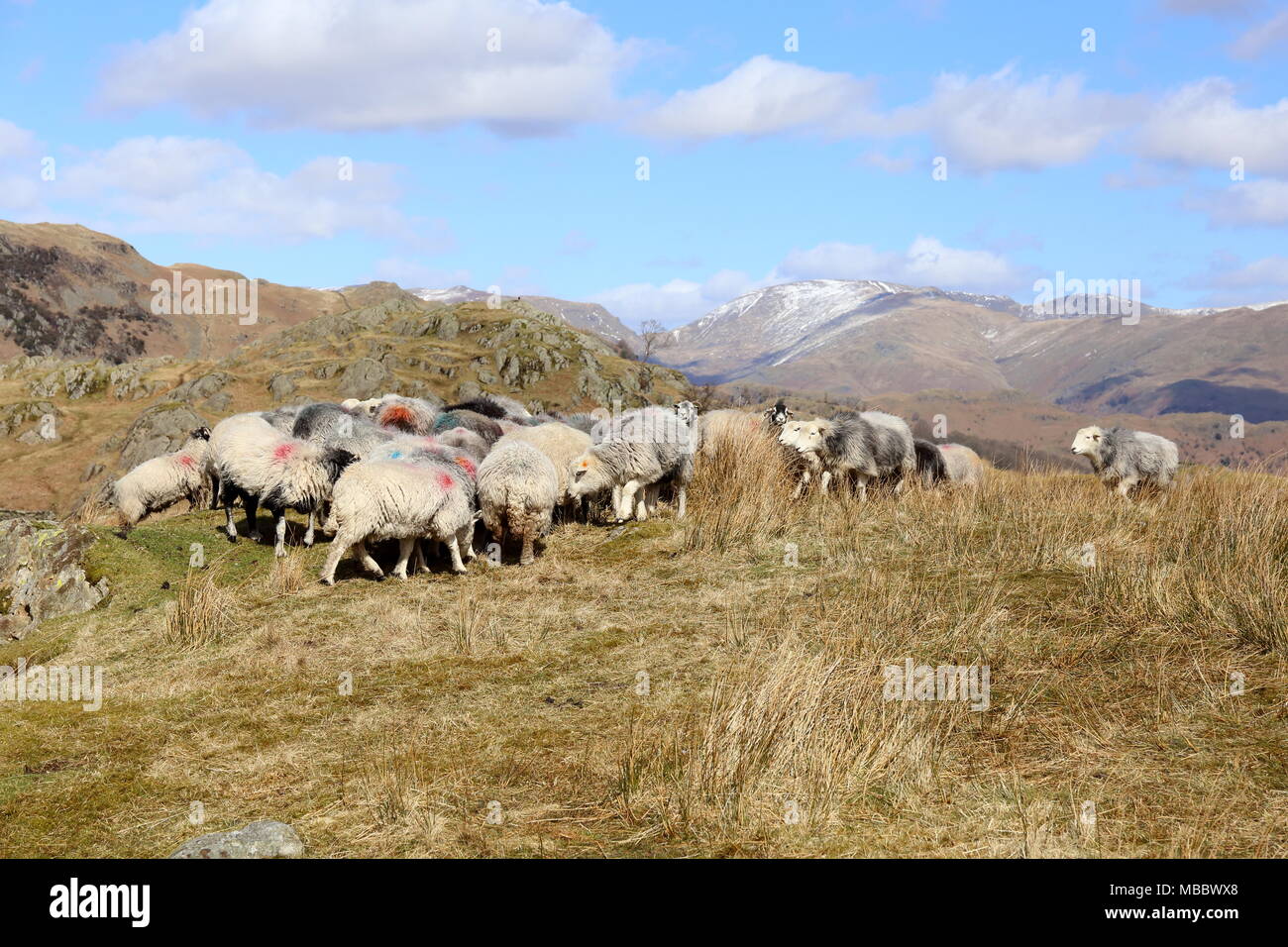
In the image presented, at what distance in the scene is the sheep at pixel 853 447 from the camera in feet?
51.6

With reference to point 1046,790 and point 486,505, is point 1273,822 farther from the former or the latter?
point 486,505

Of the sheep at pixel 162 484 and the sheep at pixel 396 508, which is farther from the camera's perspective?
the sheep at pixel 162 484

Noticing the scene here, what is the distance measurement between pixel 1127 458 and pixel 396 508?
1396cm

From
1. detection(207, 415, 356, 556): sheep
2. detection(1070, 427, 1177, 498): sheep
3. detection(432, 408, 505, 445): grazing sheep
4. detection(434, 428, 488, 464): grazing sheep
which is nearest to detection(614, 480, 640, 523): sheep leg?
detection(434, 428, 488, 464): grazing sheep

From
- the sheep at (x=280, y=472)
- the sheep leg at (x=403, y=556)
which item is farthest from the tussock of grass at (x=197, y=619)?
the sheep at (x=280, y=472)

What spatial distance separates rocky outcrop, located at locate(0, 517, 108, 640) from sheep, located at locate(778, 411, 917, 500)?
35.3ft

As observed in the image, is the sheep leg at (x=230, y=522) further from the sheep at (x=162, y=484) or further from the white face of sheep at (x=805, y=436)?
the white face of sheep at (x=805, y=436)

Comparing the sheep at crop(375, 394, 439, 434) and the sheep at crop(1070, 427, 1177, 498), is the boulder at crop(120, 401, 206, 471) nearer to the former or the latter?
the sheep at crop(375, 394, 439, 434)

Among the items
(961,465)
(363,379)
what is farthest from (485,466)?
(363,379)

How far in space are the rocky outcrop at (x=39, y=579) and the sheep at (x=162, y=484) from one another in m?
7.84
